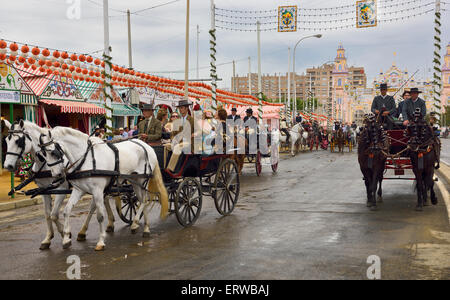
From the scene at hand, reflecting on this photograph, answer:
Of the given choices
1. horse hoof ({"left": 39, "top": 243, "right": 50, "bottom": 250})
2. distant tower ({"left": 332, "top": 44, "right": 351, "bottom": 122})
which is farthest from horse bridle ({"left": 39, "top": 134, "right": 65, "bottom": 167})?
distant tower ({"left": 332, "top": 44, "right": 351, "bottom": 122})

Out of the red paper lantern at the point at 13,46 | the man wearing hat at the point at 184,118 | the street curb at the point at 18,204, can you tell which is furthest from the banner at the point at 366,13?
the street curb at the point at 18,204

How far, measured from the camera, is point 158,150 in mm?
8586

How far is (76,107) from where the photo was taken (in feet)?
62.0

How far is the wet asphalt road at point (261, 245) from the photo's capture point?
560cm

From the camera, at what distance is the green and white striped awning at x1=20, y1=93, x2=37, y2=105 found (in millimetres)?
16400

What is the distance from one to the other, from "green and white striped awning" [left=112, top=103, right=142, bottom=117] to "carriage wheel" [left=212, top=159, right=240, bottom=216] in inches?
510

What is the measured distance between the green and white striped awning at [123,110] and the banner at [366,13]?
11485 mm

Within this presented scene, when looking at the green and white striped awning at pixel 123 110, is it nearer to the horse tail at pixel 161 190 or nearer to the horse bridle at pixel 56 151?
the horse tail at pixel 161 190

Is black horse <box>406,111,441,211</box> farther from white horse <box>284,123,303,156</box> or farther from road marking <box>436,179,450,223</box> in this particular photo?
white horse <box>284,123,303,156</box>

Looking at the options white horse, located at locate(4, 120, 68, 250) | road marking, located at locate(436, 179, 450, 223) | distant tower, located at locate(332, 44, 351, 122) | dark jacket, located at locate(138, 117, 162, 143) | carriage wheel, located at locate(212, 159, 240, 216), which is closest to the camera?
white horse, located at locate(4, 120, 68, 250)

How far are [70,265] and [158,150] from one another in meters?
3.15
